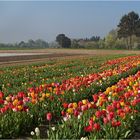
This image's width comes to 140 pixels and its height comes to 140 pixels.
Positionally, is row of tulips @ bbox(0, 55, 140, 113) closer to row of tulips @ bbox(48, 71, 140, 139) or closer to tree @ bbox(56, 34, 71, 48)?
row of tulips @ bbox(48, 71, 140, 139)

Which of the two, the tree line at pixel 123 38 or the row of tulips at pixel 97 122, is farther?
the tree line at pixel 123 38

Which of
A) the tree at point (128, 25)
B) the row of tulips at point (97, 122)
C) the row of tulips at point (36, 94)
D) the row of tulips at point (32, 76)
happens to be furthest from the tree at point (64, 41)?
the row of tulips at point (97, 122)

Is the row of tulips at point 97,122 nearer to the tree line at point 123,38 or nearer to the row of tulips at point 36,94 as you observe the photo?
the row of tulips at point 36,94

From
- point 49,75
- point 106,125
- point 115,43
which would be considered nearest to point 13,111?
point 106,125

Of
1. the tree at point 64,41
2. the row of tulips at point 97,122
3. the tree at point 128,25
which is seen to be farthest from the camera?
the tree at point 64,41

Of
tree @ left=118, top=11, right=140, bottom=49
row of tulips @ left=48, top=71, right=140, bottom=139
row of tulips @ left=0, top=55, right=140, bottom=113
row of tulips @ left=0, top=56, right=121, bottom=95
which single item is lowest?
row of tulips @ left=0, top=56, right=121, bottom=95

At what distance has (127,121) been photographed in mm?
6520

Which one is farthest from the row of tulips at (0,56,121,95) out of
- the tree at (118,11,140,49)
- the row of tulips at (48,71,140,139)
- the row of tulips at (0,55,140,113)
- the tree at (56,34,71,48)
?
the tree at (56,34,71,48)

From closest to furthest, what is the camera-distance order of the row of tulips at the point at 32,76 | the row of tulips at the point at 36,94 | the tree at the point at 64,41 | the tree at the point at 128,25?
1. the row of tulips at the point at 36,94
2. the row of tulips at the point at 32,76
3. the tree at the point at 128,25
4. the tree at the point at 64,41

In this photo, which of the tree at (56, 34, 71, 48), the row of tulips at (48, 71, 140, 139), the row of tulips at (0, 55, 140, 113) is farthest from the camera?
the tree at (56, 34, 71, 48)

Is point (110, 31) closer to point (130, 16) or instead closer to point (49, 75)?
point (130, 16)

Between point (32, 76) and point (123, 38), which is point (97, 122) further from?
point (123, 38)

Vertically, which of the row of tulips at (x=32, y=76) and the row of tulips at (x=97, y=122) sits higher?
the row of tulips at (x=97, y=122)

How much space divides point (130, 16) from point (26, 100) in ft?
335
